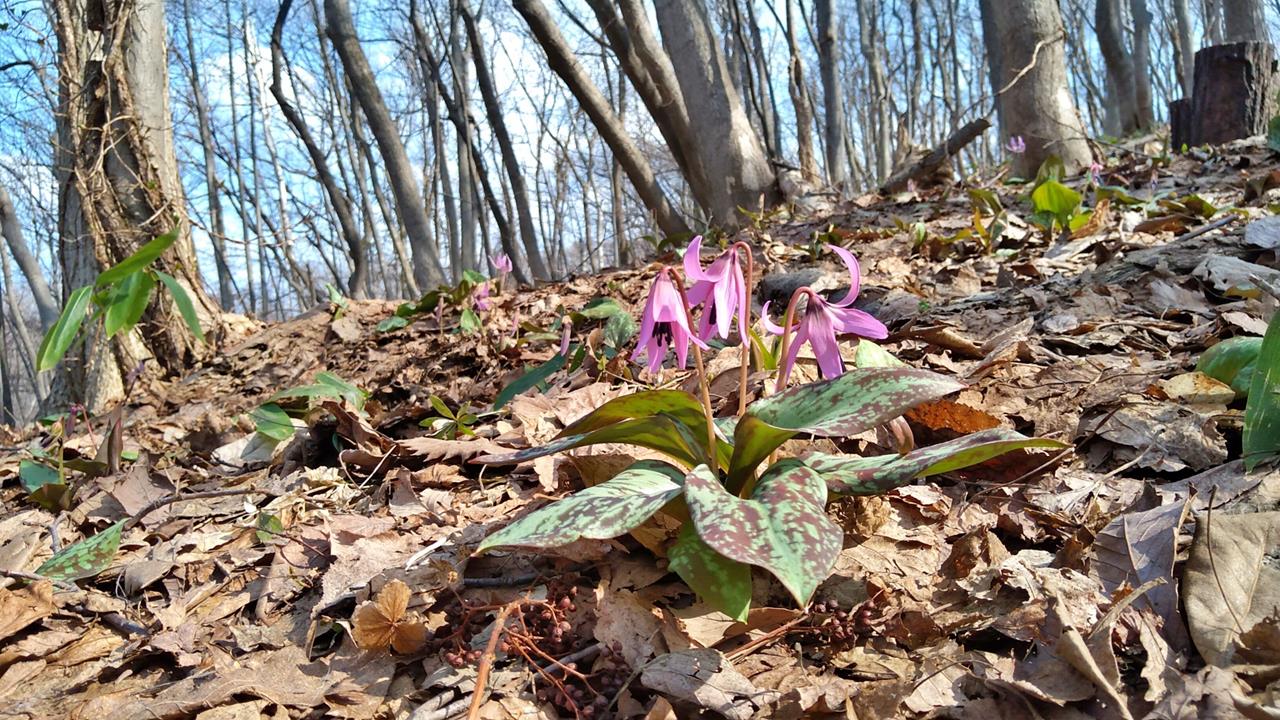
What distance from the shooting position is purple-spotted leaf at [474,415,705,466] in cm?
112

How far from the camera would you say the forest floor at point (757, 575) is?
2.93ft

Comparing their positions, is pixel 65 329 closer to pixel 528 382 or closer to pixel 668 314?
pixel 528 382

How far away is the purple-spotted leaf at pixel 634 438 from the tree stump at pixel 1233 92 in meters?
6.03

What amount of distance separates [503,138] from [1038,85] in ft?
15.8

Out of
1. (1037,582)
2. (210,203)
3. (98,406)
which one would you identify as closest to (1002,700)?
(1037,582)

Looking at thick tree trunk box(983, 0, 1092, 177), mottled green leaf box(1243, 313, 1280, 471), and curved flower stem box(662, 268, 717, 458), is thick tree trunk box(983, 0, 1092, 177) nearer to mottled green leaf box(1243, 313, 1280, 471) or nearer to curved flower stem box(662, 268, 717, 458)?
mottled green leaf box(1243, 313, 1280, 471)

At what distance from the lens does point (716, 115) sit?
17.6 ft

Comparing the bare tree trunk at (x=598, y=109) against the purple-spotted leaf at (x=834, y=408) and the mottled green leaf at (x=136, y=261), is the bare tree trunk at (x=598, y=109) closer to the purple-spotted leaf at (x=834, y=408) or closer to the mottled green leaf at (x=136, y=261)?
the mottled green leaf at (x=136, y=261)

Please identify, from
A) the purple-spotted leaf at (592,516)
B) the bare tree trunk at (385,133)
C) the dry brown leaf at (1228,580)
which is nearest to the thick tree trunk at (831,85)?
the bare tree trunk at (385,133)

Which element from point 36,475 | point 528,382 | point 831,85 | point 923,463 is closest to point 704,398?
point 923,463

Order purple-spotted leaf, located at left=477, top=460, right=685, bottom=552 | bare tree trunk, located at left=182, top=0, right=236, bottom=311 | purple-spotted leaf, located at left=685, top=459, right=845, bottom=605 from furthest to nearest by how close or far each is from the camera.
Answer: bare tree trunk, located at left=182, top=0, right=236, bottom=311 < purple-spotted leaf, located at left=477, top=460, right=685, bottom=552 < purple-spotted leaf, located at left=685, top=459, right=845, bottom=605

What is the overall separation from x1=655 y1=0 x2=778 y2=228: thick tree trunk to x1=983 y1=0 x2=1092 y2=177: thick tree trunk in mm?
1683

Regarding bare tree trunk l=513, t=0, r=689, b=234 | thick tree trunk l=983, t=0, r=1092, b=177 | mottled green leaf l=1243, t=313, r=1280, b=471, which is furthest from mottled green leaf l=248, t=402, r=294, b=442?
thick tree trunk l=983, t=0, r=1092, b=177

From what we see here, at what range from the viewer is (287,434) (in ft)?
7.40
